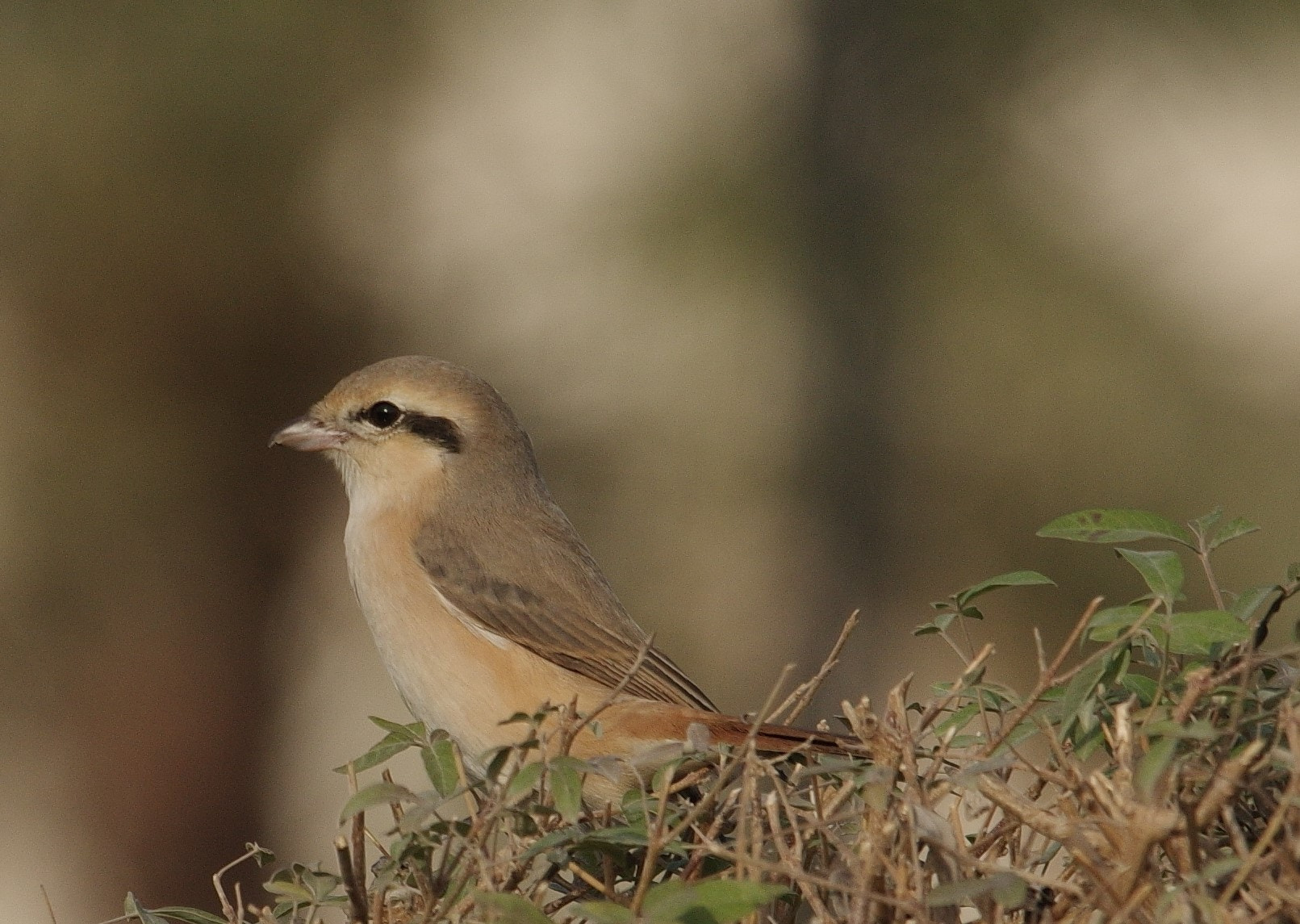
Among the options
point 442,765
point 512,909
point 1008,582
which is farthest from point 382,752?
point 1008,582

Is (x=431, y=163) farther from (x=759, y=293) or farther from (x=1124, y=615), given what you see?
(x=1124, y=615)

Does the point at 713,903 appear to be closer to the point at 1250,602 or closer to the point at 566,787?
the point at 566,787

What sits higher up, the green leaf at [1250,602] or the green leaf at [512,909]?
the green leaf at [1250,602]

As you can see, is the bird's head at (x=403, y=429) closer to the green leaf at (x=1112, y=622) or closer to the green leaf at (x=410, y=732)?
the green leaf at (x=410, y=732)

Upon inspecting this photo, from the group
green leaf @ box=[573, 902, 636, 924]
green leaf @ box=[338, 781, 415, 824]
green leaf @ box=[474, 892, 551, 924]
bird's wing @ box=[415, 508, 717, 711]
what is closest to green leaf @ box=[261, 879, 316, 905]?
green leaf @ box=[338, 781, 415, 824]

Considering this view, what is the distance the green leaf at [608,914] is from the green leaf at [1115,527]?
0.89m

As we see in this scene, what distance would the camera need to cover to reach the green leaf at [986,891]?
1.59 m

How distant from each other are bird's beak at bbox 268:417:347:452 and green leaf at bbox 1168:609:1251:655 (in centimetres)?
285

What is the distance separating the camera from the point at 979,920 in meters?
1.78

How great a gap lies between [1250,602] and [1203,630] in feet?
0.33

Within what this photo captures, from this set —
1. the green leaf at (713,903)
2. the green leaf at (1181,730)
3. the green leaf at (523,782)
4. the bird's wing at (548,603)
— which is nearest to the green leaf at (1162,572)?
the green leaf at (1181,730)

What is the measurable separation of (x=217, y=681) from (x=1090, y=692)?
6346 millimetres

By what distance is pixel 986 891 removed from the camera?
162 cm

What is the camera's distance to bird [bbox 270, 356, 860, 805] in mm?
3678
